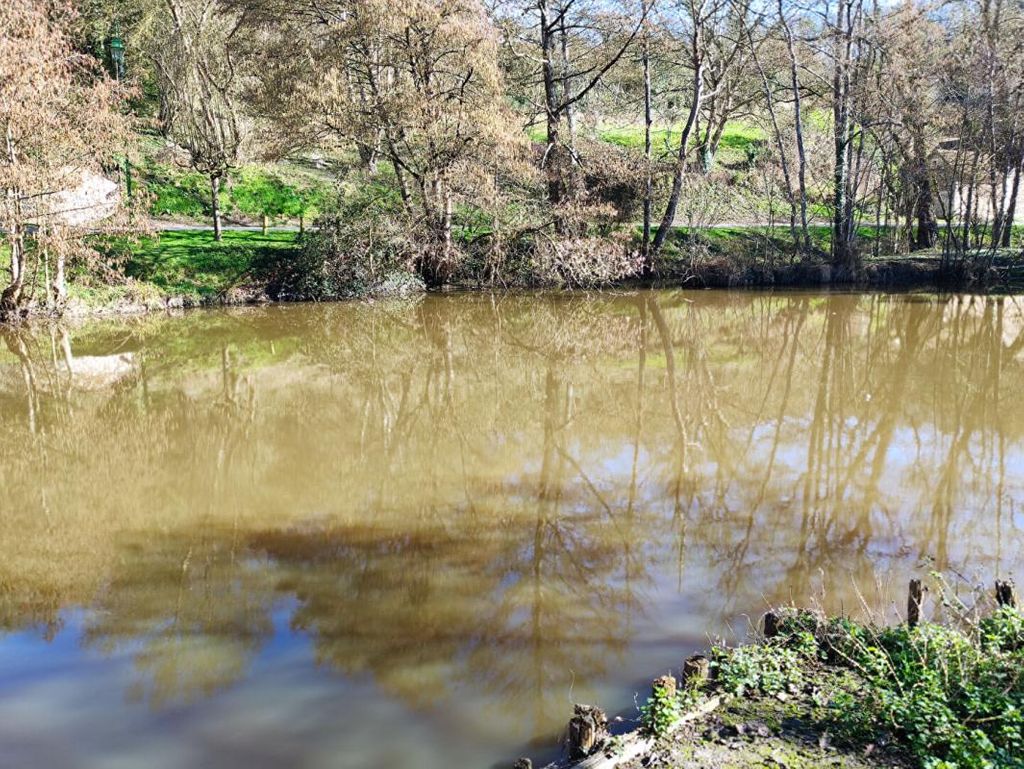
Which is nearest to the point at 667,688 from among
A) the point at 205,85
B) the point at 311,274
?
the point at 311,274

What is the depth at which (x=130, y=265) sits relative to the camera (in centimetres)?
2284

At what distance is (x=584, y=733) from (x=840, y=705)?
154 centimetres

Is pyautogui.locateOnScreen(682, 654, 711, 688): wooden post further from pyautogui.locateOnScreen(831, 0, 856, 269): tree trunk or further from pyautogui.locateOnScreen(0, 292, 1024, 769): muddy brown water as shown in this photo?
pyautogui.locateOnScreen(831, 0, 856, 269): tree trunk

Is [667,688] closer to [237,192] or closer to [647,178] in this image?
[647,178]

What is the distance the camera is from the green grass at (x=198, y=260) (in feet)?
75.0

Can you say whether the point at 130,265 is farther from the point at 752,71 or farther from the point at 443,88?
the point at 752,71

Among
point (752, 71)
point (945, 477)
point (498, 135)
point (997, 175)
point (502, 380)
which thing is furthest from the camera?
point (752, 71)

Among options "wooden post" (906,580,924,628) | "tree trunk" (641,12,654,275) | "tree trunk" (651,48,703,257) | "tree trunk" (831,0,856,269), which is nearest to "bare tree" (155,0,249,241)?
"tree trunk" (641,12,654,275)

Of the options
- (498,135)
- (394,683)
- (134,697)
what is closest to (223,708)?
(134,697)

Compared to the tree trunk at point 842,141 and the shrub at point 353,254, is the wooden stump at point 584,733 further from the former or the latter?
the tree trunk at point 842,141

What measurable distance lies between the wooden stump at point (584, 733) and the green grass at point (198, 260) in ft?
69.1

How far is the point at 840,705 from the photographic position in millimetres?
4688

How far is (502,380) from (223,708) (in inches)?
387

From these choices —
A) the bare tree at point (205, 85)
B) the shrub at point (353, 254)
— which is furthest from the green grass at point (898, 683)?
the bare tree at point (205, 85)
